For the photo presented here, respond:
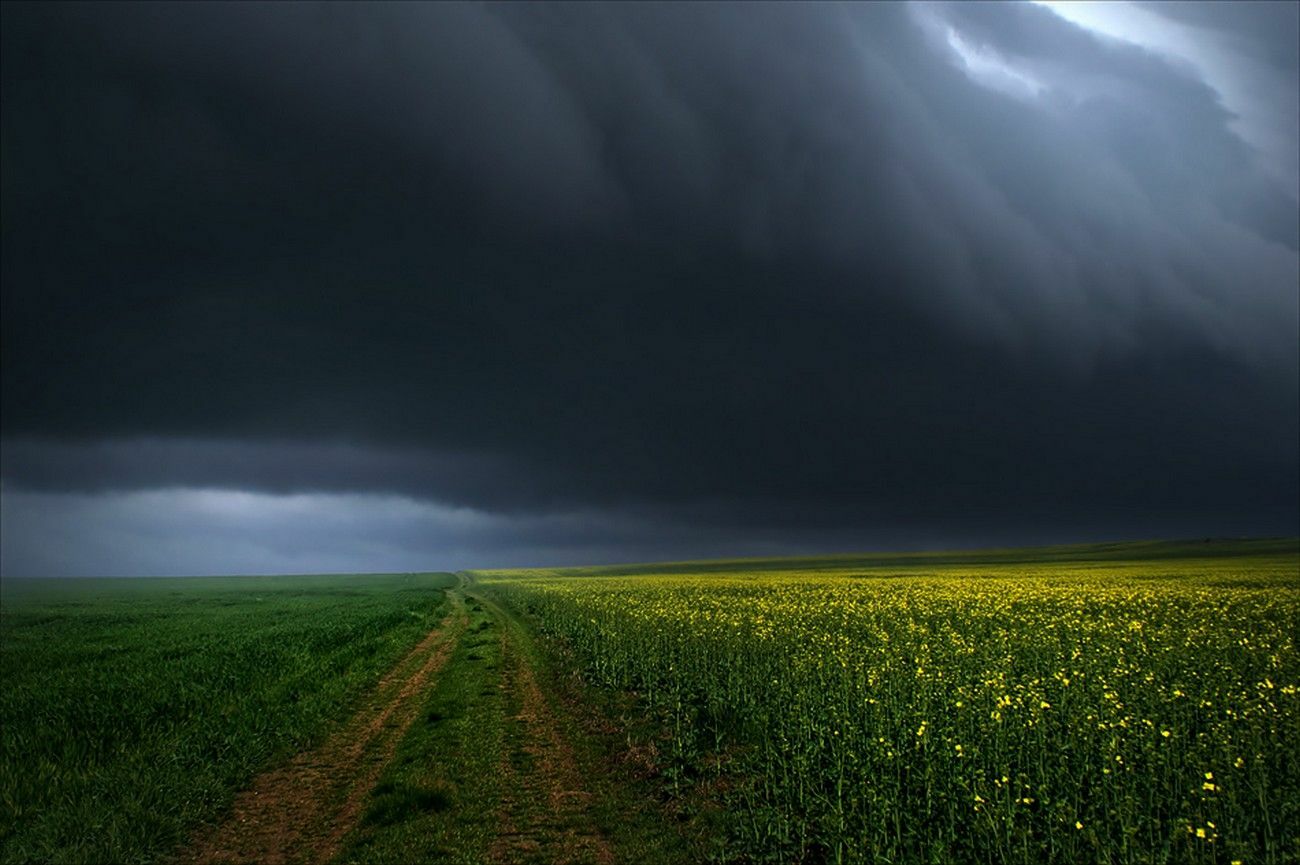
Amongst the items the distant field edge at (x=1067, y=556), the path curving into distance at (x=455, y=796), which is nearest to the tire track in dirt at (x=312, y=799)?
the path curving into distance at (x=455, y=796)

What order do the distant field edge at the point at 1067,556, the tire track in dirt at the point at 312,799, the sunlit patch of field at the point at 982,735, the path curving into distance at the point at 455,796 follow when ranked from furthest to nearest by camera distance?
the distant field edge at the point at 1067,556, the tire track in dirt at the point at 312,799, the path curving into distance at the point at 455,796, the sunlit patch of field at the point at 982,735

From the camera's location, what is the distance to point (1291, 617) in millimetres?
27172

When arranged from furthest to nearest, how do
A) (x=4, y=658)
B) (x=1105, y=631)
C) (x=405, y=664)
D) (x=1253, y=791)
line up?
(x=4, y=658) < (x=405, y=664) < (x=1105, y=631) < (x=1253, y=791)

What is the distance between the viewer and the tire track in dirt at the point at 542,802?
9.27 meters

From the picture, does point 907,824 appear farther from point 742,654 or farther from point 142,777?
point 142,777

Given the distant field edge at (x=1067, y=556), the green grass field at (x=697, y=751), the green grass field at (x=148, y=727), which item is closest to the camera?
the green grass field at (x=697, y=751)

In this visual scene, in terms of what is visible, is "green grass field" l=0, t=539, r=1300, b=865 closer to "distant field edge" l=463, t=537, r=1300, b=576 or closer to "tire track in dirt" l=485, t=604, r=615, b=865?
"tire track in dirt" l=485, t=604, r=615, b=865

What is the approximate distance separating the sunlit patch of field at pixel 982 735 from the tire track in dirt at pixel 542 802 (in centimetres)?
180

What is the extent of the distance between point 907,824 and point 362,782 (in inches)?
352

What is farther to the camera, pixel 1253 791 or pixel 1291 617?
pixel 1291 617

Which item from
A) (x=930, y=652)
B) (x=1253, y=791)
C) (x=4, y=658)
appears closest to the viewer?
(x=1253, y=791)

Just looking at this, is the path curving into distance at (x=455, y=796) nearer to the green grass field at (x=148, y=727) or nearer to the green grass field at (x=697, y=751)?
the green grass field at (x=697, y=751)

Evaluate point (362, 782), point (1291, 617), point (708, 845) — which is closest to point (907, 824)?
point (708, 845)

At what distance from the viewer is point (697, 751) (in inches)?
520
